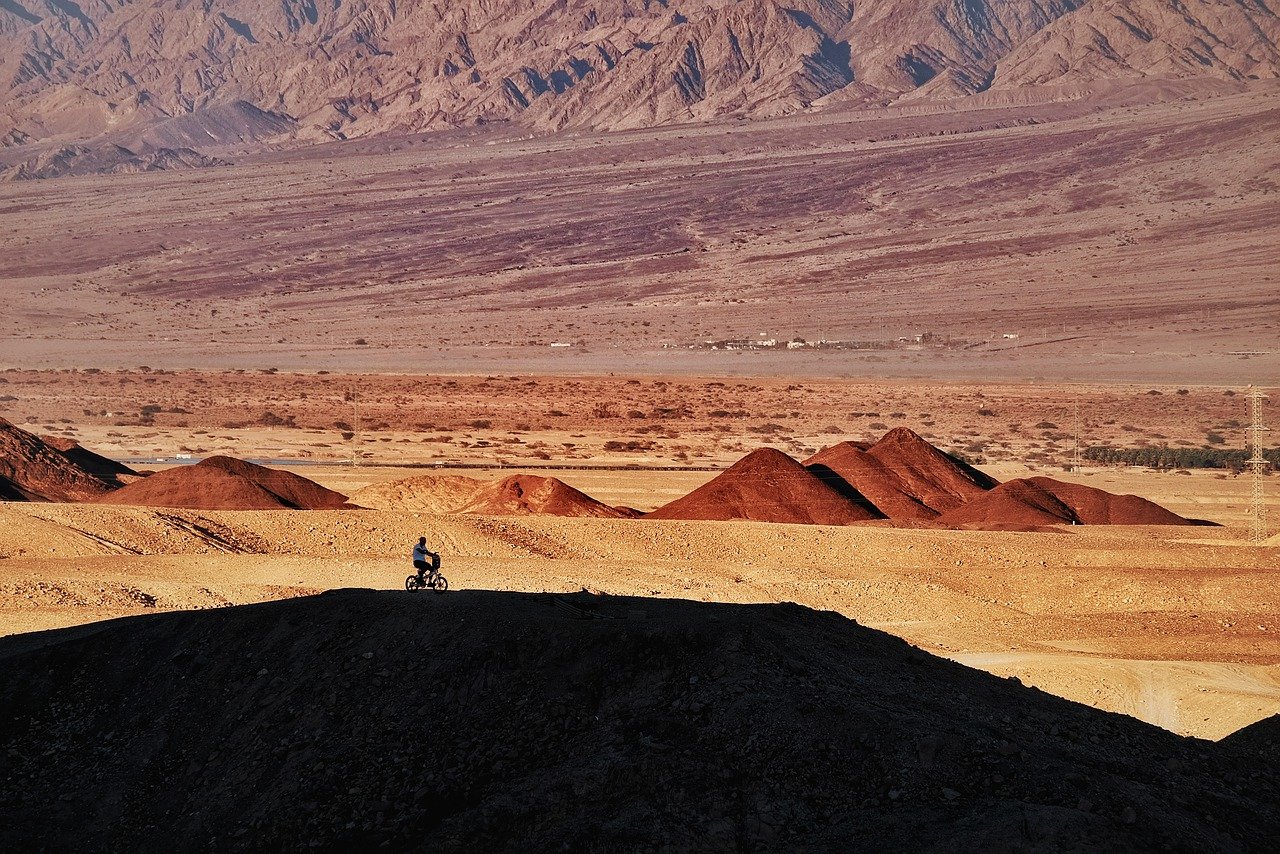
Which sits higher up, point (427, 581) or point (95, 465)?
point (427, 581)

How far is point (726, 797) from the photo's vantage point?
886cm

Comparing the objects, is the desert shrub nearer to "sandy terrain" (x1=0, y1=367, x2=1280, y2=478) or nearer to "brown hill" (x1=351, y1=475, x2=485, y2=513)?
"sandy terrain" (x1=0, y1=367, x2=1280, y2=478)

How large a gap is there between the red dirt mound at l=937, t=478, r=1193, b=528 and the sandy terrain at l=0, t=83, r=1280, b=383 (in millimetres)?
41440

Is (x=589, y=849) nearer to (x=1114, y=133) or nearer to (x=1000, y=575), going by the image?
(x=1000, y=575)

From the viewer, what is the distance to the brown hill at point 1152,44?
172 metres

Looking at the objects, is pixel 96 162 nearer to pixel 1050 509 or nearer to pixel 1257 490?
pixel 1257 490

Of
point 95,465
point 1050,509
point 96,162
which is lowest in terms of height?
point 95,465

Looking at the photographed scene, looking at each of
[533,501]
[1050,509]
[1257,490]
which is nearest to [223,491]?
[533,501]

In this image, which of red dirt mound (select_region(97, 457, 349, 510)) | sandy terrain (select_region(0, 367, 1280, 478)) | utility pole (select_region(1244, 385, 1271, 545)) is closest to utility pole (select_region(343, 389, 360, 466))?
sandy terrain (select_region(0, 367, 1280, 478))

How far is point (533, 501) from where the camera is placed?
30.3 metres

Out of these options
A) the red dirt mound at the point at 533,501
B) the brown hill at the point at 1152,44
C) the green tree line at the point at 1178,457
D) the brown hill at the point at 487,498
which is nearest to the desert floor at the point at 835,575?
the red dirt mound at the point at 533,501

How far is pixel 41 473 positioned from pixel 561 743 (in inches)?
1020

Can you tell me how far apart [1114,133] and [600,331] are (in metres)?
75.4

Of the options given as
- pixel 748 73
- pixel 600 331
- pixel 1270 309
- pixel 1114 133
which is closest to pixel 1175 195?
pixel 1114 133
